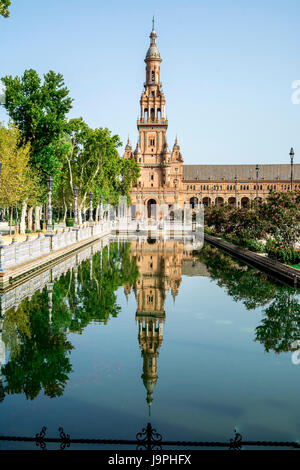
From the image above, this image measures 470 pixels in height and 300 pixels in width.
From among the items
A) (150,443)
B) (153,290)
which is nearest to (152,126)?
→ (153,290)

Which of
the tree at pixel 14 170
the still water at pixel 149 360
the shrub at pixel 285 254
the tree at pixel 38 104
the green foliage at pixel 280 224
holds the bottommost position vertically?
the still water at pixel 149 360

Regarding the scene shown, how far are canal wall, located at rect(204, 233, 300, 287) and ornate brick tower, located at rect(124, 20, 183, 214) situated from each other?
3558 inches

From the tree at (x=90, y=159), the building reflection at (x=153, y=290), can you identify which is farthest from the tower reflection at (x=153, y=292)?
the tree at (x=90, y=159)

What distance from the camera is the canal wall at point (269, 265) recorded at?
744 inches

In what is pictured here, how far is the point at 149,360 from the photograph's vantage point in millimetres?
9711

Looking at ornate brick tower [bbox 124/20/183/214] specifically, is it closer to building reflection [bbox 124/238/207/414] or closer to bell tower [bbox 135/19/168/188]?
bell tower [bbox 135/19/168/188]

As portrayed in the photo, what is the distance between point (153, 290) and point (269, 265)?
26.0ft

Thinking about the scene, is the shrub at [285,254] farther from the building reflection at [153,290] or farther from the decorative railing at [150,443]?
the decorative railing at [150,443]

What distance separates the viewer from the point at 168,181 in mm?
124562

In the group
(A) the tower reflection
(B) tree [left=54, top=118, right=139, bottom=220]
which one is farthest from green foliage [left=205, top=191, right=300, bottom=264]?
(B) tree [left=54, top=118, right=139, bottom=220]

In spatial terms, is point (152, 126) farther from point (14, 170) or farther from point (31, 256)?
point (31, 256)

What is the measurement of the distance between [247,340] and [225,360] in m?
1.70

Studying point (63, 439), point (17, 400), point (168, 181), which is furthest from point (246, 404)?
point (168, 181)

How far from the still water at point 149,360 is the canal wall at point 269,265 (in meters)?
0.91
